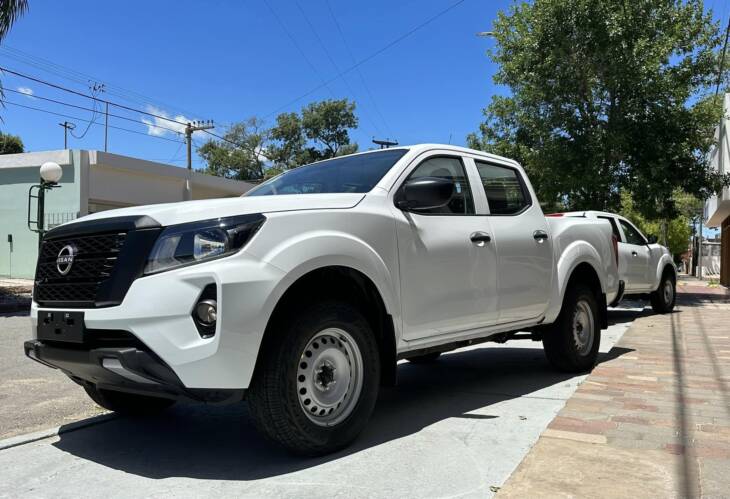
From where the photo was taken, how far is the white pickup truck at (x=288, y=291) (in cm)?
311

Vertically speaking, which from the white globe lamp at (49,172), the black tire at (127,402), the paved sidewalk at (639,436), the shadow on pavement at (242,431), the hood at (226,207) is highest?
the white globe lamp at (49,172)

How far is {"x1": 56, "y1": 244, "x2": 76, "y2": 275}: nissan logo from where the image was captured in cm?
357

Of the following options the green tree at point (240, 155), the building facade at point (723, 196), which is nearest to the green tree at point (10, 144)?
the green tree at point (240, 155)

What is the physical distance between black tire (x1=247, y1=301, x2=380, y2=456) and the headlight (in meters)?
0.52

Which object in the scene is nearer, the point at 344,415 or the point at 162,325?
the point at 162,325

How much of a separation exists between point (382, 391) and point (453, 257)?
66.4 inches

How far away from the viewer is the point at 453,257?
4.46 m

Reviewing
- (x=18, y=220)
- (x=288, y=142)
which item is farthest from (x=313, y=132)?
(x=18, y=220)

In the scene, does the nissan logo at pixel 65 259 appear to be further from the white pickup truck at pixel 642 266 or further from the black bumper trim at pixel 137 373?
the white pickup truck at pixel 642 266

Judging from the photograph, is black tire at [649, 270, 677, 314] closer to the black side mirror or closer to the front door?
the front door

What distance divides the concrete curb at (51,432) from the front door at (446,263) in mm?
2318

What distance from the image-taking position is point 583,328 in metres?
6.18

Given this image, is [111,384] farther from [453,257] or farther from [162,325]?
[453,257]

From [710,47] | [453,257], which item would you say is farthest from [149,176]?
[453,257]
